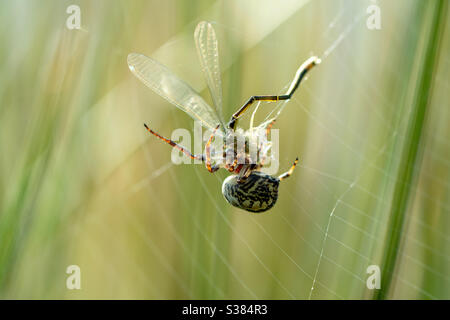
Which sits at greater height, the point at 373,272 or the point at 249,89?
the point at 249,89

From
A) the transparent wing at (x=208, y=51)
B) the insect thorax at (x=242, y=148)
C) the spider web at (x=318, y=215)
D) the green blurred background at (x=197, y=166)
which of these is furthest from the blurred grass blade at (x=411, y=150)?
the transparent wing at (x=208, y=51)

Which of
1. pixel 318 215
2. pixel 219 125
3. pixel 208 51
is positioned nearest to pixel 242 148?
pixel 219 125

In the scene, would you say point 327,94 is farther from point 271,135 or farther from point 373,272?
point 373,272

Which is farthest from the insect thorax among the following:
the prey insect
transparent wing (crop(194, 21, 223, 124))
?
transparent wing (crop(194, 21, 223, 124))

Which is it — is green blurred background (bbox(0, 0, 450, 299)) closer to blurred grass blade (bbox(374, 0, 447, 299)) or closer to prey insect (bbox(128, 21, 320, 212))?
blurred grass blade (bbox(374, 0, 447, 299))

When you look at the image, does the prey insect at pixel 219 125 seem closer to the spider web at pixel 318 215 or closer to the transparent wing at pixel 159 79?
the transparent wing at pixel 159 79

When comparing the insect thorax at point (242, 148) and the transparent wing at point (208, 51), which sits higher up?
the transparent wing at point (208, 51)

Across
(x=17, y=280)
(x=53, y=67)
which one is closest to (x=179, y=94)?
(x=53, y=67)
